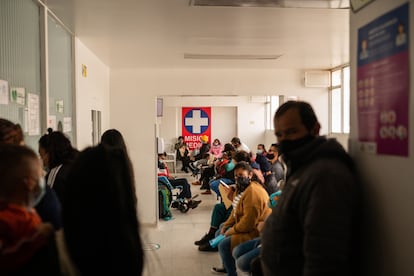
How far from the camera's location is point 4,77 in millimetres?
2566

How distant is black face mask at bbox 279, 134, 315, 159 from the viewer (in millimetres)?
1775

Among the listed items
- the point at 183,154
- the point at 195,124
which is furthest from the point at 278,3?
the point at 195,124

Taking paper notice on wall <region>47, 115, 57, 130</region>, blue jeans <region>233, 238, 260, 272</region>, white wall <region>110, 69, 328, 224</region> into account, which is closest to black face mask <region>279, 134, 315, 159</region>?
blue jeans <region>233, 238, 260, 272</region>

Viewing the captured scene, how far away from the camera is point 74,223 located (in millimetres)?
1233

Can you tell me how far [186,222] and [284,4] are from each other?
500cm

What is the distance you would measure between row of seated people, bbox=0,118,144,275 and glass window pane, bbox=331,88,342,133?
257 inches

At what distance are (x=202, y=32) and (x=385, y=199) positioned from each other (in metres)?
3.25

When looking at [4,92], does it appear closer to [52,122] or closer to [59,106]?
[52,122]

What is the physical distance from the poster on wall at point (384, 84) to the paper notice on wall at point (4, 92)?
2.06m

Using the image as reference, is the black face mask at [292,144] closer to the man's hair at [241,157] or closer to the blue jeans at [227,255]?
the blue jeans at [227,255]

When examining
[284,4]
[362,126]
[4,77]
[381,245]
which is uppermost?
[284,4]

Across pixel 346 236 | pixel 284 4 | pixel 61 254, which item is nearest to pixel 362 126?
pixel 346 236

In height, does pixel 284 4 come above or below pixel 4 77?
above

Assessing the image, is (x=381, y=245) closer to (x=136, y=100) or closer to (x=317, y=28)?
(x=317, y=28)
